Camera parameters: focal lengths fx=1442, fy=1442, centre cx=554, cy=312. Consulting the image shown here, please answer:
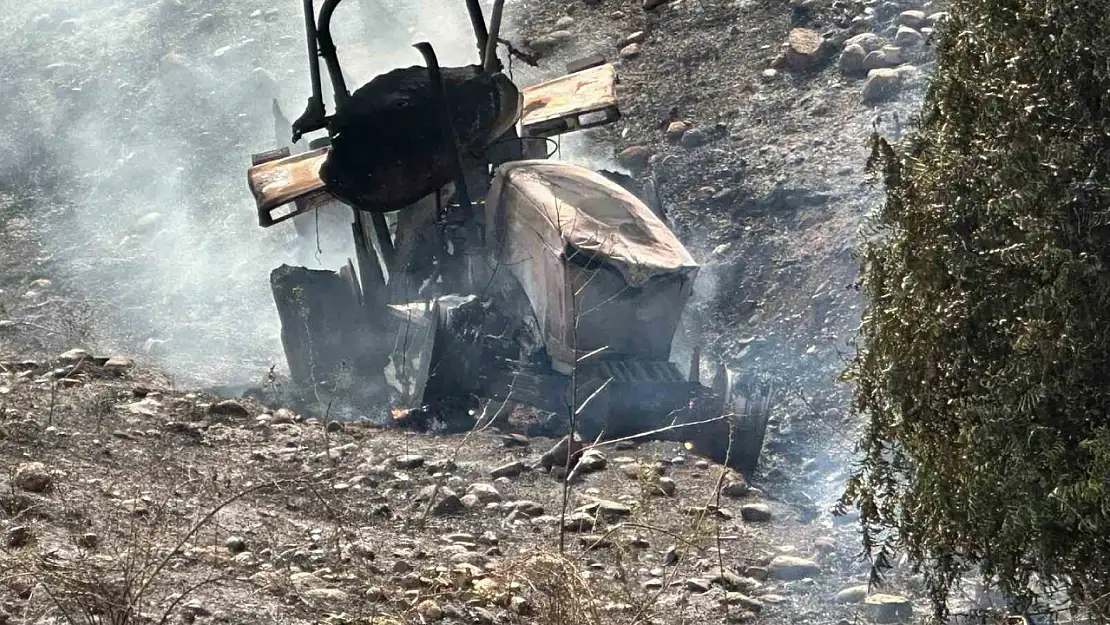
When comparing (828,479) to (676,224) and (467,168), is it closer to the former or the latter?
(467,168)

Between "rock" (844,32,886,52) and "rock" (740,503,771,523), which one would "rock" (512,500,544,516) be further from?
"rock" (844,32,886,52)

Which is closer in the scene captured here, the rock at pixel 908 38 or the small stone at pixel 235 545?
the small stone at pixel 235 545

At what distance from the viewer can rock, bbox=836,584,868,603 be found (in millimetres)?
5191

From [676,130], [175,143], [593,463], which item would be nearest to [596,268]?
[593,463]

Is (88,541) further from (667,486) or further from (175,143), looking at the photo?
(175,143)

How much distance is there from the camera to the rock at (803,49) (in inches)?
458

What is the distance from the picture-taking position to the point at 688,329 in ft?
29.8

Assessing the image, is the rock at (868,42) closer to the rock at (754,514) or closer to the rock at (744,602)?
the rock at (754,514)

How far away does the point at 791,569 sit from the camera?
5.40m

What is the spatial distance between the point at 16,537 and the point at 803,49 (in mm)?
8628

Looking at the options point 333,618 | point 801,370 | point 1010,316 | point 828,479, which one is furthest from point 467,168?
point 1010,316

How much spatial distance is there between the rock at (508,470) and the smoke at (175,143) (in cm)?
322

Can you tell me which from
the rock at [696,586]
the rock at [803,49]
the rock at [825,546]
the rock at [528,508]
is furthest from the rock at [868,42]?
the rock at [696,586]

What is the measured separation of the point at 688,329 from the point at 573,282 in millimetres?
2286
